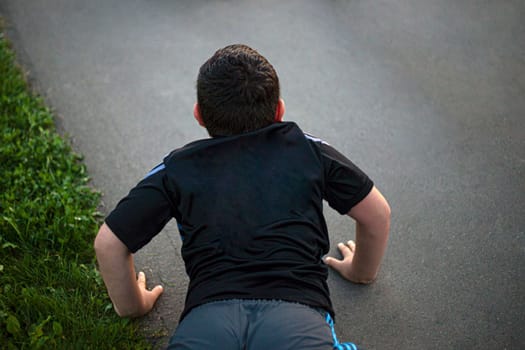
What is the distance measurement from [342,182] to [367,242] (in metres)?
0.42

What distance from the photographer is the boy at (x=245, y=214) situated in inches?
65.1

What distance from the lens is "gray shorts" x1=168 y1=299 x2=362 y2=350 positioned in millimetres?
1590

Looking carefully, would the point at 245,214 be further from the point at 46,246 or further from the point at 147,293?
the point at 46,246

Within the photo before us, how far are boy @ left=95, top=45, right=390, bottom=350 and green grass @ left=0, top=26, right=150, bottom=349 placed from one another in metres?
0.61

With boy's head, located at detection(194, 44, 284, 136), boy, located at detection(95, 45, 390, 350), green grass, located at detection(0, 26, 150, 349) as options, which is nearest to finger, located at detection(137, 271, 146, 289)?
green grass, located at detection(0, 26, 150, 349)

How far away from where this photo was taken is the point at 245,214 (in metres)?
1.74

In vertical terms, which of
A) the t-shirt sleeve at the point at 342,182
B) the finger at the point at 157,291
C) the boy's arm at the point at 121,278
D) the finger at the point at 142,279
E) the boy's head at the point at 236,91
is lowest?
the finger at the point at 157,291

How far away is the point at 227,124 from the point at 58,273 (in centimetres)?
125

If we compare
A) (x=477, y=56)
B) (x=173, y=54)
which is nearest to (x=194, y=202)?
(x=173, y=54)

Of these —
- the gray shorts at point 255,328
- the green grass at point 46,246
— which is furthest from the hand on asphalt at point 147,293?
the gray shorts at point 255,328

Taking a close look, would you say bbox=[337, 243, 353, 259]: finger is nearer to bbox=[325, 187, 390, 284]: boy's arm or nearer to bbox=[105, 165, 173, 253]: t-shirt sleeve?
bbox=[325, 187, 390, 284]: boy's arm

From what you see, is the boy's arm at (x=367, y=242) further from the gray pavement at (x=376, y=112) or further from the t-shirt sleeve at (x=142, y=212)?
the t-shirt sleeve at (x=142, y=212)

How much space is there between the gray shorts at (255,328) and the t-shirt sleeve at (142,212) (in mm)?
340

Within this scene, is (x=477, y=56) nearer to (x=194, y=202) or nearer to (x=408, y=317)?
(x=408, y=317)
